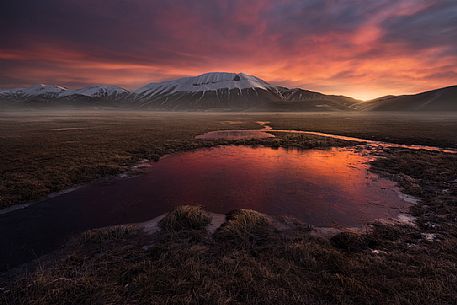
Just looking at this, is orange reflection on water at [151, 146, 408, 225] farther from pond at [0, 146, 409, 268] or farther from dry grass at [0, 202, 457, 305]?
dry grass at [0, 202, 457, 305]

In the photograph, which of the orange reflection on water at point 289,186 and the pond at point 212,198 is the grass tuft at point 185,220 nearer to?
the pond at point 212,198

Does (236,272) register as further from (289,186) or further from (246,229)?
(289,186)

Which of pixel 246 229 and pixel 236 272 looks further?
pixel 246 229

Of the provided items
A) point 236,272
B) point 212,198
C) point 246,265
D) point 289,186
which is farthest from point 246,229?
point 289,186

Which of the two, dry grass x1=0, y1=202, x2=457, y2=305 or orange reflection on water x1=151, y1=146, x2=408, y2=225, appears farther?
orange reflection on water x1=151, y1=146, x2=408, y2=225

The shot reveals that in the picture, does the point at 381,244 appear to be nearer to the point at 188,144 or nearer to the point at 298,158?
the point at 298,158

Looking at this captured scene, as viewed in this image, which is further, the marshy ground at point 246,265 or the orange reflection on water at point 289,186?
the orange reflection on water at point 289,186

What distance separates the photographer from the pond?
39.7 ft

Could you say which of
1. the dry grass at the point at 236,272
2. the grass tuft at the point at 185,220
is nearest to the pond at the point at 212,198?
the grass tuft at the point at 185,220

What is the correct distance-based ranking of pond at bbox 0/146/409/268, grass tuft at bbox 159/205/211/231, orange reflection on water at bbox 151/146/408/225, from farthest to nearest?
orange reflection on water at bbox 151/146/408/225 → pond at bbox 0/146/409/268 → grass tuft at bbox 159/205/211/231

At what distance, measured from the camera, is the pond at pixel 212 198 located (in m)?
12.1

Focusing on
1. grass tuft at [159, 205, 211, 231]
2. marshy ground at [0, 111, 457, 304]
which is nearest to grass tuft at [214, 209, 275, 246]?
marshy ground at [0, 111, 457, 304]

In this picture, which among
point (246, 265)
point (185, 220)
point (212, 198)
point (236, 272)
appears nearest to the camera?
point (236, 272)

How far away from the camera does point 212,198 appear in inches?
653
